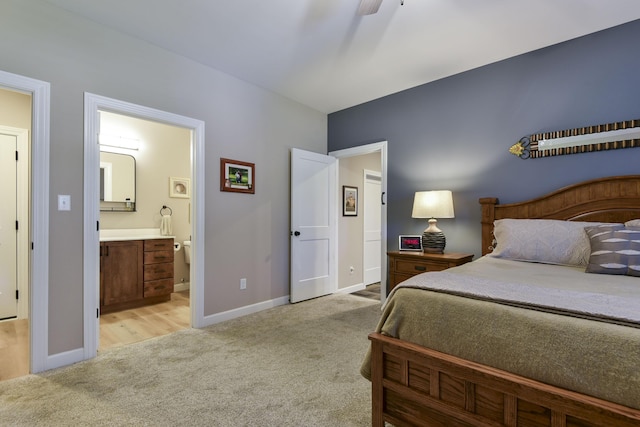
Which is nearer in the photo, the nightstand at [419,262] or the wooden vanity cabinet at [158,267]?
the nightstand at [419,262]

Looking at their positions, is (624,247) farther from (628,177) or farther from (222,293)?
(222,293)

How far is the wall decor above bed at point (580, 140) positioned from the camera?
8.13 feet

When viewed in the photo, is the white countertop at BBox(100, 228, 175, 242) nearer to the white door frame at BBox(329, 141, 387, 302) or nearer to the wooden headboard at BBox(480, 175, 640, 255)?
the white door frame at BBox(329, 141, 387, 302)

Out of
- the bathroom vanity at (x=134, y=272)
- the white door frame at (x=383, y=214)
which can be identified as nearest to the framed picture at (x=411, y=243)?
the white door frame at (x=383, y=214)

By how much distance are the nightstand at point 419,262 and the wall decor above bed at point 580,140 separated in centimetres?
113

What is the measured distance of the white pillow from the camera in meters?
2.23

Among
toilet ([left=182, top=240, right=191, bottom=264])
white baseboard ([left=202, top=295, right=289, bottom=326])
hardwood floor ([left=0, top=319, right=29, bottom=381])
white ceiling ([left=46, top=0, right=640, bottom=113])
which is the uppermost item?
white ceiling ([left=46, top=0, right=640, bottom=113])

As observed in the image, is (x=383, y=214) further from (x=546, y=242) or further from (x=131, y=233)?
(x=131, y=233)

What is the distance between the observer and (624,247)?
1853mm

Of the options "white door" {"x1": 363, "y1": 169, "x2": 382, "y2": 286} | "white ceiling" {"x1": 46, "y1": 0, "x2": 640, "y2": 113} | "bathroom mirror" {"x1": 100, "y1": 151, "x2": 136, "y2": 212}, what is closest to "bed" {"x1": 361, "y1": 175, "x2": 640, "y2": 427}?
"white ceiling" {"x1": 46, "y1": 0, "x2": 640, "y2": 113}

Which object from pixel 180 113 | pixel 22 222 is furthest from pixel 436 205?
pixel 22 222

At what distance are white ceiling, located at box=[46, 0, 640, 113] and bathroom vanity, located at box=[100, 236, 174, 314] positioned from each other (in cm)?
225

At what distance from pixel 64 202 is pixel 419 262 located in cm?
299

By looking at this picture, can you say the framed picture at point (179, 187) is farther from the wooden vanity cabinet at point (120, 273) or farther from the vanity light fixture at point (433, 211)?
the vanity light fixture at point (433, 211)
